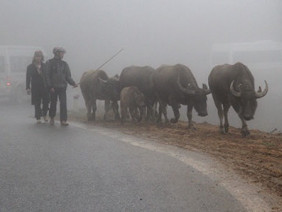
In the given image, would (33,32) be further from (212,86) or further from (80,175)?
(80,175)

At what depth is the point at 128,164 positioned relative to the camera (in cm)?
888

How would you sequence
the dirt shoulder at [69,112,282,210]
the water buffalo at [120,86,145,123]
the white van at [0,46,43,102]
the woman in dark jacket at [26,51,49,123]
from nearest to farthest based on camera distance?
the dirt shoulder at [69,112,282,210] < the woman in dark jacket at [26,51,49,123] < the water buffalo at [120,86,145,123] < the white van at [0,46,43,102]

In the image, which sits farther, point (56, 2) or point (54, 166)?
point (56, 2)

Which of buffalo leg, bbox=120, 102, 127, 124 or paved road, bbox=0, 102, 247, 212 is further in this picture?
buffalo leg, bbox=120, 102, 127, 124

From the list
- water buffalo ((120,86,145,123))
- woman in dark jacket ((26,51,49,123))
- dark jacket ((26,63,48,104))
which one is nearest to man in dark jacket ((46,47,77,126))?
woman in dark jacket ((26,51,49,123))

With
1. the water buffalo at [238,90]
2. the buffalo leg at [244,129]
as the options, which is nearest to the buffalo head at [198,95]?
the water buffalo at [238,90]

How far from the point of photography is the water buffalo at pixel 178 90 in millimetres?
14422

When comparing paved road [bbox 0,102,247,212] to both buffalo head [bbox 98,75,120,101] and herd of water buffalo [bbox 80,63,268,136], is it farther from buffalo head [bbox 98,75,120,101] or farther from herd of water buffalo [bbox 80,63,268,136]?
buffalo head [bbox 98,75,120,101]

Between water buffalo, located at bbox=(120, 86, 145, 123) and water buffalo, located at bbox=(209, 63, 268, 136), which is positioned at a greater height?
water buffalo, located at bbox=(209, 63, 268, 136)

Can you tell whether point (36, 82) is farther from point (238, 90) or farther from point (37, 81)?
point (238, 90)

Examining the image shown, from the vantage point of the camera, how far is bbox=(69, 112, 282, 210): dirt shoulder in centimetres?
805

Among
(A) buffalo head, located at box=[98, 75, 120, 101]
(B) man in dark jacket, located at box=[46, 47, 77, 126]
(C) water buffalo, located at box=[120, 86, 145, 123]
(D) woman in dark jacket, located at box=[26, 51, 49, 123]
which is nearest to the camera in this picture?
(B) man in dark jacket, located at box=[46, 47, 77, 126]

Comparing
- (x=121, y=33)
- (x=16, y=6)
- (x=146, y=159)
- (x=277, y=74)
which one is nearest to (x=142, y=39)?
(x=121, y=33)

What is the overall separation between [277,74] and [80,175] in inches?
977
